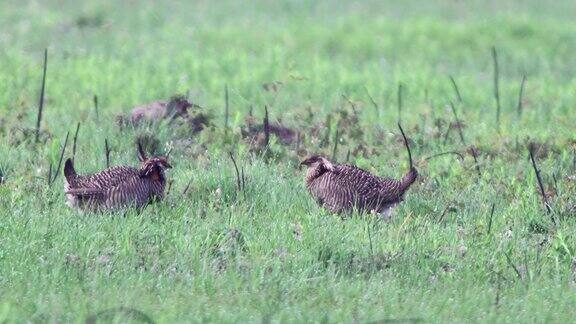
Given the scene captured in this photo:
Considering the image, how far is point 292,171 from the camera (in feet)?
31.4

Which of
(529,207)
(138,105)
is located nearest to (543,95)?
(138,105)

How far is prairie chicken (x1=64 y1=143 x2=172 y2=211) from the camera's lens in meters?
8.09

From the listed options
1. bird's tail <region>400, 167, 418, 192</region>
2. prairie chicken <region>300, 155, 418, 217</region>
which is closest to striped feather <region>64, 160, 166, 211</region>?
prairie chicken <region>300, 155, 418, 217</region>

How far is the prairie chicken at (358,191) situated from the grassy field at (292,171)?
136mm

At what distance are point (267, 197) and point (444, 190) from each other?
1358 mm

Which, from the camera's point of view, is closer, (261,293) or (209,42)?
(261,293)

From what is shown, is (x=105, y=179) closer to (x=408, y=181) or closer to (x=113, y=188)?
(x=113, y=188)

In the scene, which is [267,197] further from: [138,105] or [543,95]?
[543,95]

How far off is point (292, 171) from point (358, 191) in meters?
1.19

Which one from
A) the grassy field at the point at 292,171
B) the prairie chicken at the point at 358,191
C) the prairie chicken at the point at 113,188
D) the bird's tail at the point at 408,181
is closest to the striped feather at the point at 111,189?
the prairie chicken at the point at 113,188

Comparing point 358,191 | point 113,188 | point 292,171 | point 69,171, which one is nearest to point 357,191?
point 358,191

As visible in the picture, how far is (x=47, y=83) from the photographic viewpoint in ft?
42.5

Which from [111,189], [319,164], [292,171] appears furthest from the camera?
[292,171]

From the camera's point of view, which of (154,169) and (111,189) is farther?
→ (154,169)
